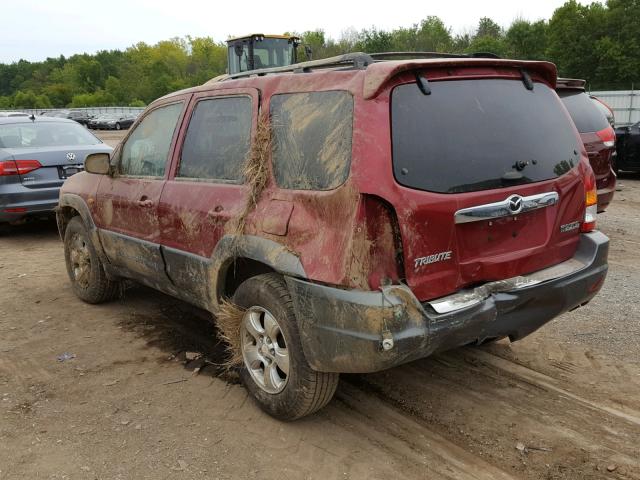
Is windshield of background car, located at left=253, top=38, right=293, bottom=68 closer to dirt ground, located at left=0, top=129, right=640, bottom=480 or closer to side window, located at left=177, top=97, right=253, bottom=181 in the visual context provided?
dirt ground, located at left=0, top=129, right=640, bottom=480

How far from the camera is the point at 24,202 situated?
7801 mm

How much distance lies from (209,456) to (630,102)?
26.1 m

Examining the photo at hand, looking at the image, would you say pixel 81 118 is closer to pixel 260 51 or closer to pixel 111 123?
pixel 111 123

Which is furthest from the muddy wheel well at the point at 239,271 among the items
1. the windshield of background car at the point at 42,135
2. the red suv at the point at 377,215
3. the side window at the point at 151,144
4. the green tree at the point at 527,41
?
the green tree at the point at 527,41

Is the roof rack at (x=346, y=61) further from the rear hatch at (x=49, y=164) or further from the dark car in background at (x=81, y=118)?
the dark car in background at (x=81, y=118)

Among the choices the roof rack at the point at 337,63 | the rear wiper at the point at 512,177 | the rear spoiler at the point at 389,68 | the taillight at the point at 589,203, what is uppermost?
the roof rack at the point at 337,63

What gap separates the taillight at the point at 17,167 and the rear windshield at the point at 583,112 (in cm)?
690

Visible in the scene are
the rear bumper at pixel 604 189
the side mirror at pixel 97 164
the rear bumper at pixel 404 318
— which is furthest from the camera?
the rear bumper at pixel 604 189

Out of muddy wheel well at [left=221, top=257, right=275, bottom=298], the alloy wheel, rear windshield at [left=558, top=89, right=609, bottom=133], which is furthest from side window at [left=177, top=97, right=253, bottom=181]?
rear windshield at [left=558, top=89, right=609, bottom=133]

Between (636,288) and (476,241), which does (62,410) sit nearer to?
(476,241)

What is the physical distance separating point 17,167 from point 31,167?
0.55 ft

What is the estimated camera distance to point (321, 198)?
292 centimetres

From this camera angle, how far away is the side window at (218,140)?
3590 mm

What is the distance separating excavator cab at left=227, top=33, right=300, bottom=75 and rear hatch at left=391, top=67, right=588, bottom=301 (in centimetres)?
1491
